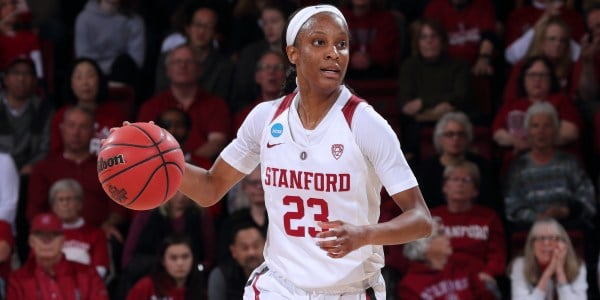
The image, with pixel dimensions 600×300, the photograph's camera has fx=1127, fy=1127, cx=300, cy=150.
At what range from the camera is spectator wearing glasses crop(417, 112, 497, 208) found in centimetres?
868

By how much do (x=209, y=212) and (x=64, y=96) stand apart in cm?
215

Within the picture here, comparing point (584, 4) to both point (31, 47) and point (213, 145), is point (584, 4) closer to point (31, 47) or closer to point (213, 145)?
point (213, 145)

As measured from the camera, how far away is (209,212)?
8750 mm

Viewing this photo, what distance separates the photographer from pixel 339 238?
4.22 metres

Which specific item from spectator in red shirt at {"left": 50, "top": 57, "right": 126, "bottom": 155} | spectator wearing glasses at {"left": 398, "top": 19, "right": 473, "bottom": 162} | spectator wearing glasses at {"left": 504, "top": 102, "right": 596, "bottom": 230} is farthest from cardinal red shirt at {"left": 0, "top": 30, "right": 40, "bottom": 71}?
spectator wearing glasses at {"left": 504, "top": 102, "right": 596, "bottom": 230}

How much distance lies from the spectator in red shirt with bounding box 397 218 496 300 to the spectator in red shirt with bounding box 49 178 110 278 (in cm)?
227

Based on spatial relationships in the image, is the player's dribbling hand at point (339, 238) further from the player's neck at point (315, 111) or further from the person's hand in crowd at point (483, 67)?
the person's hand in crowd at point (483, 67)

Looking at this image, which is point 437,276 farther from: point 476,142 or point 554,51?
point 554,51

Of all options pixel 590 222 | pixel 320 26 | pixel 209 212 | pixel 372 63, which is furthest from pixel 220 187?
pixel 372 63

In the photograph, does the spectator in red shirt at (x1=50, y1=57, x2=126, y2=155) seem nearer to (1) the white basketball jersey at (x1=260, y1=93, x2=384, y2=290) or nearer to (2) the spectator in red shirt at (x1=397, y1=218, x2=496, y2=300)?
(2) the spectator in red shirt at (x1=397, y1=218, x2=496, y2=300)

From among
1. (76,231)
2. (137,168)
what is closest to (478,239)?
(76,231)

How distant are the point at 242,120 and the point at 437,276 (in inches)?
86.9

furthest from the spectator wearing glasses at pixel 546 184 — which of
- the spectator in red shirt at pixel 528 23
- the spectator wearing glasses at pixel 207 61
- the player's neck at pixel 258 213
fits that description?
the spectator wearing glasses at pixel 207 61

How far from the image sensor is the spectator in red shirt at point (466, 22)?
10.0m
